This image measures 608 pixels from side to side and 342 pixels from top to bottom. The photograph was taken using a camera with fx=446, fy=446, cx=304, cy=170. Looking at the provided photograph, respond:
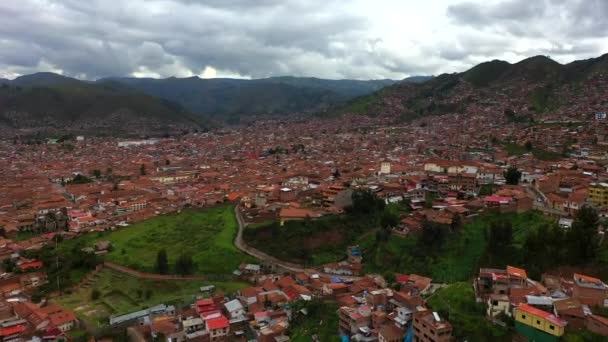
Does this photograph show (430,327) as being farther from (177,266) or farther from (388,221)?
(177,266)

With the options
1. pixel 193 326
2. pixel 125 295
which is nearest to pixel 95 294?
pixel 125 295

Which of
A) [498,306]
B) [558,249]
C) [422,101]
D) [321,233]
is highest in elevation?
[422,101]

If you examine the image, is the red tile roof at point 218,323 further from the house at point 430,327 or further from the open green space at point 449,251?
the open green space at point 449,251

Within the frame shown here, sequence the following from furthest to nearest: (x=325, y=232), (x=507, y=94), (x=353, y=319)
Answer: (x=507, y=94)
(x=325, y=232)
(x=353, y=319)

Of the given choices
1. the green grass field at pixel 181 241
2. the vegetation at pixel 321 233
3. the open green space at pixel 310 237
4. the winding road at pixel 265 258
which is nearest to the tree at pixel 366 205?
the vegetation at pixel 321 233

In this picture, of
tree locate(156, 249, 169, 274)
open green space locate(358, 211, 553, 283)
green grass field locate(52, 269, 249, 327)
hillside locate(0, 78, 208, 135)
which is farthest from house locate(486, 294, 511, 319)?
hillside locate(0, 78, 208, 135)

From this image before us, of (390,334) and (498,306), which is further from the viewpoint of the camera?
(390,334)

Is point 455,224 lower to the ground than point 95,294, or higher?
higher
